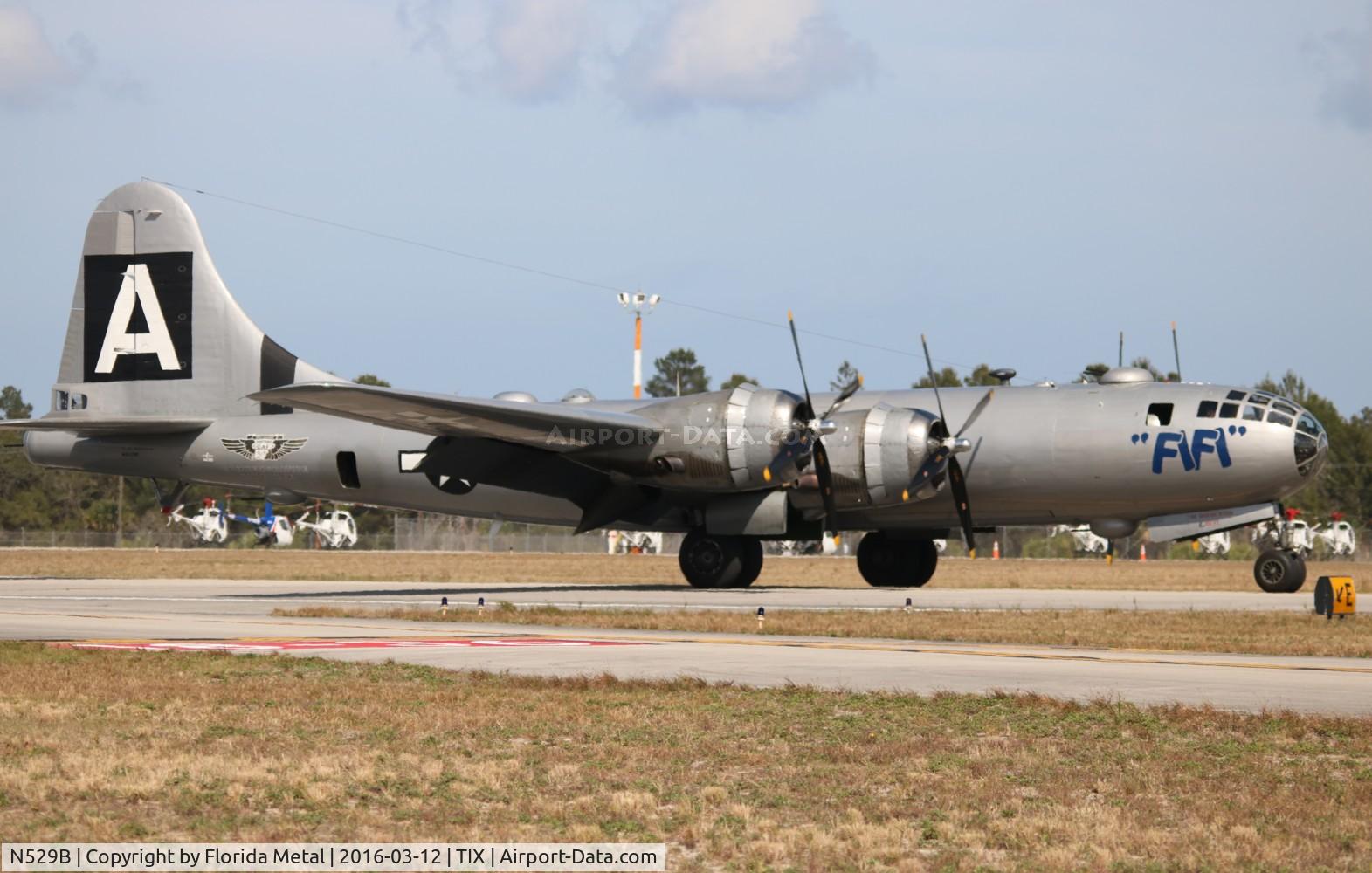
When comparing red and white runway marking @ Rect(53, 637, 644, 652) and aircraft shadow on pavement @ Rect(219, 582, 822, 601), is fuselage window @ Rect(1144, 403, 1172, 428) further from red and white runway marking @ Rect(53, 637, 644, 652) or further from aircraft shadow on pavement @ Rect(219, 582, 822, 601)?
red and white runway marking @ Rect(53, 637, 644, 652)

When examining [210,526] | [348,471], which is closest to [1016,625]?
[348,471]

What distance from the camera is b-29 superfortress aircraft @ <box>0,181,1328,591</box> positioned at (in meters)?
30.6

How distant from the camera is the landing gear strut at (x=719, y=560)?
33219 mm

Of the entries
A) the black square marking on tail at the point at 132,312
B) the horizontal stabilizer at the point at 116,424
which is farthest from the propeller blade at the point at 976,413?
the black square marking on tail at the point at 132,312

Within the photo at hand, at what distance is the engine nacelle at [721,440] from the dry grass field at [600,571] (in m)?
8.52

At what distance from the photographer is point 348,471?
3516cm

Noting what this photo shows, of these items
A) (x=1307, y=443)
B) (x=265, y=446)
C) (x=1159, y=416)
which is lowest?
(x=1307, y=443)

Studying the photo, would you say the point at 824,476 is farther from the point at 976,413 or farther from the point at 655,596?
the point at 655,596

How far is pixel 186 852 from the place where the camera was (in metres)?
7.50

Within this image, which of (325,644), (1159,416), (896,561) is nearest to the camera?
(325,644)

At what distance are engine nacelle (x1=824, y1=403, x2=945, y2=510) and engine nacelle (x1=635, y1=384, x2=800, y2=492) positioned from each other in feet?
4.79

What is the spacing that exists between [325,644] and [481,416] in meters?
11.3

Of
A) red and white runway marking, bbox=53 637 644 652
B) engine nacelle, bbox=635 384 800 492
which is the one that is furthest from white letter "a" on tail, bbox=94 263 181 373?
red and white runway marking, bbox=53 637 644 652

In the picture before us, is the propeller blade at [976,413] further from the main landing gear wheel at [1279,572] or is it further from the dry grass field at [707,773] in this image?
the dry grass field at [707,773]
